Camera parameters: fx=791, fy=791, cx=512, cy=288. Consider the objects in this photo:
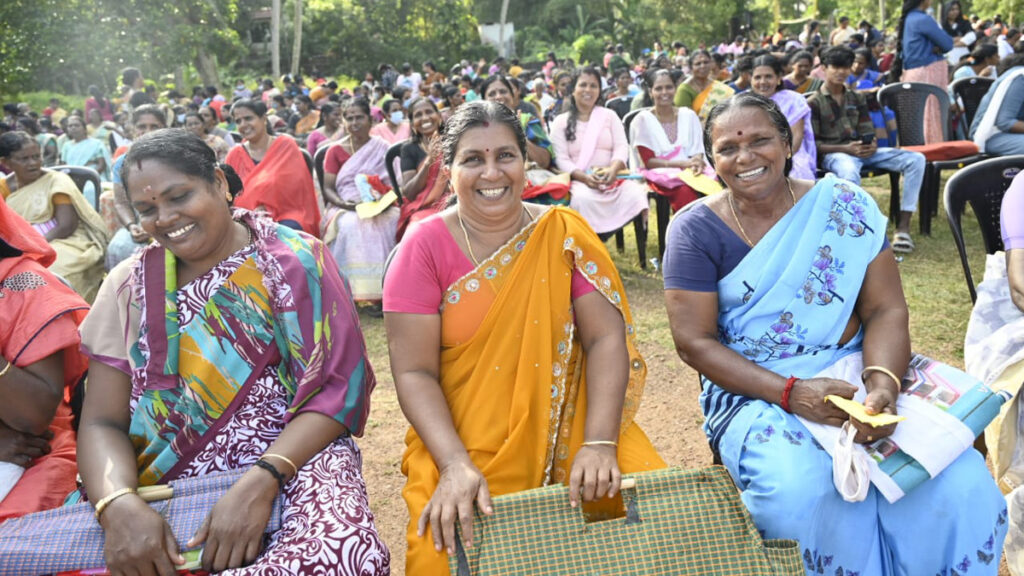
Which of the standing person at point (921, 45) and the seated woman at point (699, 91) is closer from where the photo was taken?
the seated woman at point (699, 91)

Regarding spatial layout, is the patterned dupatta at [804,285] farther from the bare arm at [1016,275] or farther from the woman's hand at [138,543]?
the woman's hand at [138,543]

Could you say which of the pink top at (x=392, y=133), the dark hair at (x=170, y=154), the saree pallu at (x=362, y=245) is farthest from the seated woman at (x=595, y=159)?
the dark hair at (x=170, y=154)

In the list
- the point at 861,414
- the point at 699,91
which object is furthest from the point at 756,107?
the point at 699,91

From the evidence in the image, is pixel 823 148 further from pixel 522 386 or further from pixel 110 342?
pixel 110 342

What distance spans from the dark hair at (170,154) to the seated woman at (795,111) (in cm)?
499

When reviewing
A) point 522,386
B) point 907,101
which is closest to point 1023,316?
point 522,386

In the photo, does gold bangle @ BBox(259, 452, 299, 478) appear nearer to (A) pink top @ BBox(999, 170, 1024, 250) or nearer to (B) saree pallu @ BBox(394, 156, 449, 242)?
(A) pink top @ BBox(999, 170, 1024, 250)

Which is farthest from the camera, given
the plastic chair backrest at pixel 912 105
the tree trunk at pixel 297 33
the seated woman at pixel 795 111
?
the tree trunk at pixel 297 33

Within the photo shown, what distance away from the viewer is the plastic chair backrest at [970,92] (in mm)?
7305

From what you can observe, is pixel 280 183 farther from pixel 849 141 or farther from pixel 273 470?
pixel 849 141

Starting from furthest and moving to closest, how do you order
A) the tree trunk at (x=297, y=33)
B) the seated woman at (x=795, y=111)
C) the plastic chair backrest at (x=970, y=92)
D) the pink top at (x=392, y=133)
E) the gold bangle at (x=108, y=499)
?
1. the tree trunk at (x=297, y=33)
2. the pink top at (x=392, y=133)
3. the plastic chair backrest at (x=970, y=92)
4. the seated woman at (x=795, y=111)
5. the gold bangle at (x=108, y=499)

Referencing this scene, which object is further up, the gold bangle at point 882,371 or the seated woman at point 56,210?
the gold bangle at point 882,371

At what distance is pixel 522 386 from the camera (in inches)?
84.2

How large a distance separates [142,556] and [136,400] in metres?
0.46
